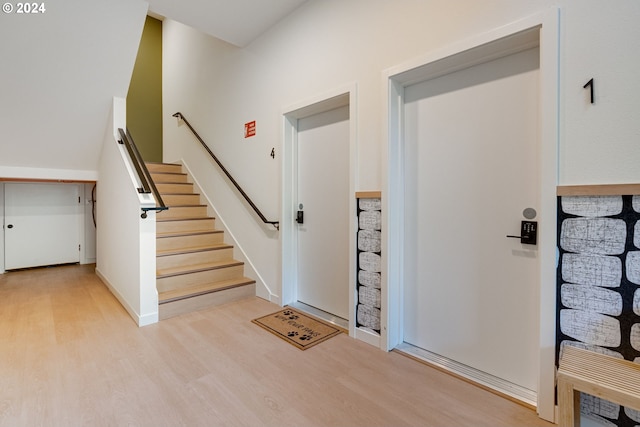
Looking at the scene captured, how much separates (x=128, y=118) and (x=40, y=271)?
2863mm

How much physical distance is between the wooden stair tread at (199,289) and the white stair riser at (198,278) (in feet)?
0.18

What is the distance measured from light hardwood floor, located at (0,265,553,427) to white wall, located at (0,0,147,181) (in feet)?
6.80

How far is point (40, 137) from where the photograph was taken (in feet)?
11.7

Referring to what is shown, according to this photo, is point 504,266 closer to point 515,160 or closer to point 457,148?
point 515,160

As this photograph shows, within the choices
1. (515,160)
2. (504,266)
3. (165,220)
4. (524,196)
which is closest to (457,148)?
(515,160)

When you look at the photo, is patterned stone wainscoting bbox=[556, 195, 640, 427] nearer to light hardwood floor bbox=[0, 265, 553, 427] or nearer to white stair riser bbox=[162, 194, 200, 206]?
Result: light hardwood floor bbox=[0, 265, 553, 427]

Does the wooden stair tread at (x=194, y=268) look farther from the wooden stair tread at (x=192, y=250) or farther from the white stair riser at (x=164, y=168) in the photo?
the white stair riser at (x=164, y=168)

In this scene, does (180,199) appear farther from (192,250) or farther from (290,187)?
(290,187)

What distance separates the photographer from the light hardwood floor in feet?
5.04

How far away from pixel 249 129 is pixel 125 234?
65.9 inches

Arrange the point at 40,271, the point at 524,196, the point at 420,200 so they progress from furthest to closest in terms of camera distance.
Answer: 1. the point at 40,271
2. the point at 420,200
3. the point at 524,196

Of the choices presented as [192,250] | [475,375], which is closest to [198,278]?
[192,250]

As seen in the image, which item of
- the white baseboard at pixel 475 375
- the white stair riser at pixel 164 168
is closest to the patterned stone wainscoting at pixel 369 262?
the white baseboard at pixel 475 375

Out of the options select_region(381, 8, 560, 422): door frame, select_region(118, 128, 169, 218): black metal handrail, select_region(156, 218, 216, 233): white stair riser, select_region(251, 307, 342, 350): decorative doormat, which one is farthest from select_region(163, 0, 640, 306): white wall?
select_region(118, 128, 169, 218): black metal handrail
